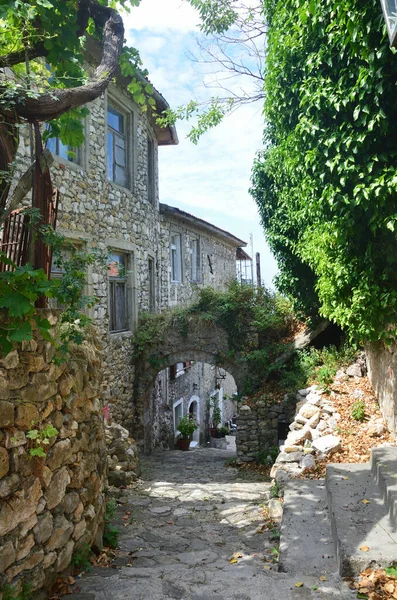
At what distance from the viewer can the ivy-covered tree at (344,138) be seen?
4.17 meters

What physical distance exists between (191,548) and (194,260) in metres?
11.6

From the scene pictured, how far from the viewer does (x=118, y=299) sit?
33.6 feet

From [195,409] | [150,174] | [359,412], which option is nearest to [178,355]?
[150,174]

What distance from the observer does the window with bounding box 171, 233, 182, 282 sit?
1390 cm

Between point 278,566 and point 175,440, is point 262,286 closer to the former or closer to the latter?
point 175,440

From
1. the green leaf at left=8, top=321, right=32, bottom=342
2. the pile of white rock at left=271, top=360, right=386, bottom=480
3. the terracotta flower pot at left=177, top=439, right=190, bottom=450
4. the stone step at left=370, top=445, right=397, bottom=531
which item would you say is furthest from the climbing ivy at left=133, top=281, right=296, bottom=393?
the green leaf at left=8, top=321, right=32, bottom=342

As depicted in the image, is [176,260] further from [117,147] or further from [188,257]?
[117,147]

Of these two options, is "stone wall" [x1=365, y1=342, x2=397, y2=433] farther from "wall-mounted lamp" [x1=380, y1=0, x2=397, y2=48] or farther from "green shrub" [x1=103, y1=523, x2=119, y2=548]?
"green shrub" [x1=103, y1=523, x2=119, y2=548]

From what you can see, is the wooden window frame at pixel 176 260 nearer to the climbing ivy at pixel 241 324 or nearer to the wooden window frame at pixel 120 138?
the climbing ivy at pixel 241 324

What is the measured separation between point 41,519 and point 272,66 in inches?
222

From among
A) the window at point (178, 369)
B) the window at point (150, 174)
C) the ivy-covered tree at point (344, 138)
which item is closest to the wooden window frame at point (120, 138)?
the window at point (150, 174)

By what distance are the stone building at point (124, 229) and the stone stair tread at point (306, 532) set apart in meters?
3.41

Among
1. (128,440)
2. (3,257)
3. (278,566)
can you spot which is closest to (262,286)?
(128,440)

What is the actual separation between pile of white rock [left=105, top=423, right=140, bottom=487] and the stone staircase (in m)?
2.82
